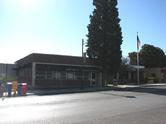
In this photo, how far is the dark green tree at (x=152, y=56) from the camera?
263 ft

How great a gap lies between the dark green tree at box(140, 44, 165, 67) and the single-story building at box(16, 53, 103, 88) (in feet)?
125

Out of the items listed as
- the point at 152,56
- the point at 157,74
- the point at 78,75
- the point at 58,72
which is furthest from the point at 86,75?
the point at 152,56

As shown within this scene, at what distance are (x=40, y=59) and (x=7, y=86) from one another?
37.0 ft

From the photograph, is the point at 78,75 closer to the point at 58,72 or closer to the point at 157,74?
the point at 58,72

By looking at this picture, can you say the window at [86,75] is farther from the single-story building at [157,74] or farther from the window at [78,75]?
the single-story building at [157,74]

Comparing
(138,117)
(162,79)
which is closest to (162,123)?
(138,117)

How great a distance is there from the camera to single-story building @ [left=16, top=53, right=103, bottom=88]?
127 feet

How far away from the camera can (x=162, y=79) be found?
60.8 meters

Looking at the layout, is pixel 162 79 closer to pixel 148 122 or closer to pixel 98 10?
pixel 98 10

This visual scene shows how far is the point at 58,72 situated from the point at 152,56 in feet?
151

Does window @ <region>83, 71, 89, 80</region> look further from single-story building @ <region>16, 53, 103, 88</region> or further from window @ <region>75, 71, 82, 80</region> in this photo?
window @ <region>75, 71, 82, 80</region>

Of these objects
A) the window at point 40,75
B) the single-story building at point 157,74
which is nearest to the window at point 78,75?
the window at point 40,75

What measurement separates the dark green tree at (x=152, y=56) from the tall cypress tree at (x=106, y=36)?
3796cm

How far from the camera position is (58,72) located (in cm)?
4081
